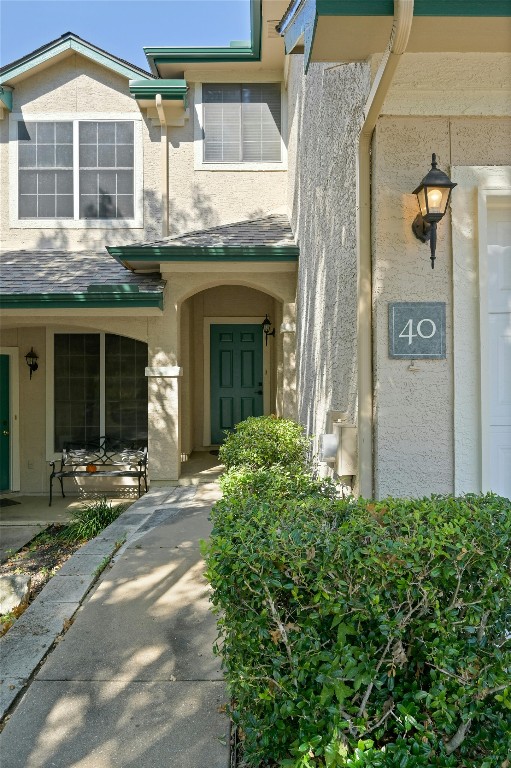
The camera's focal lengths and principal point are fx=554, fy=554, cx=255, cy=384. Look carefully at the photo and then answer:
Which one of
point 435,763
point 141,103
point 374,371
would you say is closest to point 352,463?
point 374,371

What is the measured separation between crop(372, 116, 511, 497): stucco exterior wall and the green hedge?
121 centimetres

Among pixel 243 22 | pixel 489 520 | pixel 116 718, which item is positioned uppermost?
pixel 243 22

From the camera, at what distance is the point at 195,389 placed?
11117 millimetres

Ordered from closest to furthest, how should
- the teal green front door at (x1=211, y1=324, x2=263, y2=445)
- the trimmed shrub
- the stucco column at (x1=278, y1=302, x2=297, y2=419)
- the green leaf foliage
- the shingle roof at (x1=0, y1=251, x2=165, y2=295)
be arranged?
the trimmed shrub → the green leaf foliage → the shingle roof at (x1=0, y1=251, x2=165, y2=295) → the stucco column at (x1=278, y1=302, x2=297, y2=419) → the teal green front door at (x1=211, y1=324, x2=263, y2=445)

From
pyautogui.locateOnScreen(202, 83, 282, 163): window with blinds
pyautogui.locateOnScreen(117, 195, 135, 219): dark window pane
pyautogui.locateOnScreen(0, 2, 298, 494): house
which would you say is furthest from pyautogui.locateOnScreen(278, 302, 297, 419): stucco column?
pyautogui.locateOnScreen(117, 195, 135, 219): dark window pane

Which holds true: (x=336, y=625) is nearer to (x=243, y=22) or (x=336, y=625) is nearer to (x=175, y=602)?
(x=175, y=602)

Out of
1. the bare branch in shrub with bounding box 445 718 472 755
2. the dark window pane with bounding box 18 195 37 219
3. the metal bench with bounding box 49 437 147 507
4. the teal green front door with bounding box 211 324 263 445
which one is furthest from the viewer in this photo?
the teal green front door with bounding box 211 324 263 445

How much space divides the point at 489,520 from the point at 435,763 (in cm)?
98

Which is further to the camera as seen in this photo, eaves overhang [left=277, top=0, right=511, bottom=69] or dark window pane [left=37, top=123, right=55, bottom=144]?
dark window pane [left=37, top=123, right=55, bottom=144]

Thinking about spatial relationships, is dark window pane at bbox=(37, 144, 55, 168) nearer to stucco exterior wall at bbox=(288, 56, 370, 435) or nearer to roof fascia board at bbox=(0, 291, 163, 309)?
roof fascia board at bbox=(0, 291, 163, 309)

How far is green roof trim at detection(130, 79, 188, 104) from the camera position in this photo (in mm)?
9539

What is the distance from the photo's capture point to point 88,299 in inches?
317

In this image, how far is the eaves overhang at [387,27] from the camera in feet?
9.10

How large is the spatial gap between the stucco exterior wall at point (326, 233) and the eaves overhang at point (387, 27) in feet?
1.84
